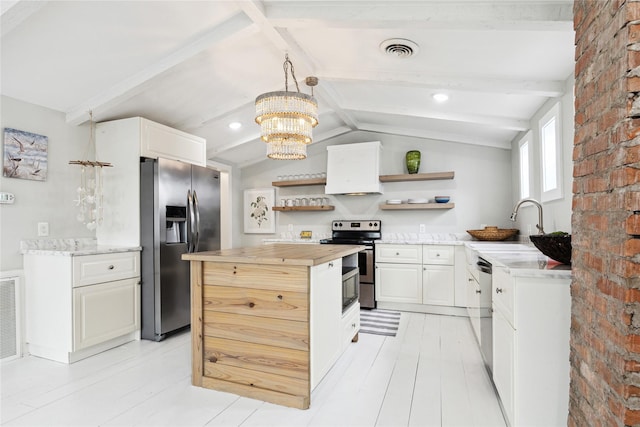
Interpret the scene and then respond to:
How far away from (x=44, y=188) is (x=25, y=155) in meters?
0.31

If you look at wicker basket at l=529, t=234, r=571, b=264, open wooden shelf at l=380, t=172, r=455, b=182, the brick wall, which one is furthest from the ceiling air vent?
open wooden shelf at l=380, t=172, r=455, b=182

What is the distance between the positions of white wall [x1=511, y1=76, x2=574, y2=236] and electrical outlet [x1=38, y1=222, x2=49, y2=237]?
427 cm

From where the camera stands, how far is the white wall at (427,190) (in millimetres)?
4594

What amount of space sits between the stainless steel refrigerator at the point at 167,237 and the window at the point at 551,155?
10.8ft

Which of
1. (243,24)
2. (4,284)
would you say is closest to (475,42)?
(243,24)

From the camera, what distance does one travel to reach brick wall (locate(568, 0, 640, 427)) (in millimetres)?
1120

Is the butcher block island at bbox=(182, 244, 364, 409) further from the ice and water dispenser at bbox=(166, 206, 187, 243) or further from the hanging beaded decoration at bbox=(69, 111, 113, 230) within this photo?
the hanging beaded decoration at bbox=(69, 111, 113, 230)

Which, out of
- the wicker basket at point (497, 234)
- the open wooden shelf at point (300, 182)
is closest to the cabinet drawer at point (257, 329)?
the wicker basket at point (497, 234)

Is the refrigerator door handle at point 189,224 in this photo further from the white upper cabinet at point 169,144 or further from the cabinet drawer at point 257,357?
the cabinet drawer at point 257,357

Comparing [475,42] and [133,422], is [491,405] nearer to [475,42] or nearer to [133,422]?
[133,422]

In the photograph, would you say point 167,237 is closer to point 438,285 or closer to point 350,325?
point 350,325

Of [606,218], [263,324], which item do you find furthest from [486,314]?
[263,324]

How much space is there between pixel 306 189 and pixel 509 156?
9.52 feet

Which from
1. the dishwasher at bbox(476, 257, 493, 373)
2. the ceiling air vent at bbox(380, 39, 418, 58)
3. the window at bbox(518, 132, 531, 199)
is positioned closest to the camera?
the dishwasher at bbox(476, 257, 493, 373)
